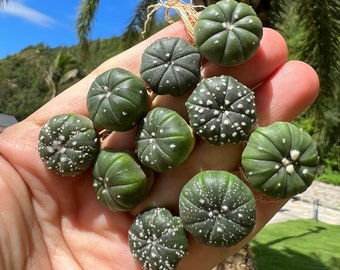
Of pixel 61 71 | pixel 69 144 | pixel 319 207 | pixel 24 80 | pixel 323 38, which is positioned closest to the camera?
pixel 69 144

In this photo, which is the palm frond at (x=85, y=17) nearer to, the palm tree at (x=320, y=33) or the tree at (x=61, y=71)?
the palm tree at (x=320, y=33)

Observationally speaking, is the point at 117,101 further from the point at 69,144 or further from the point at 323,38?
the point at 323,38

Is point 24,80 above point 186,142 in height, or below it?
below

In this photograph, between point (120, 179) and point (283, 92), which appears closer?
point (120, 179)

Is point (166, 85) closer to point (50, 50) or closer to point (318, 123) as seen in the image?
point (318, 123)

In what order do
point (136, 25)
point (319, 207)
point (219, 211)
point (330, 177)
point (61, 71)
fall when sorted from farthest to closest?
point (330, 177), point (61, 71), point (319, 207), point (136, 25), point (219, 211)

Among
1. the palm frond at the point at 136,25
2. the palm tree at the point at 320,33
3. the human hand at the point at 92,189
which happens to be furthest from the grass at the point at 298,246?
the human hand at the point at 92,189

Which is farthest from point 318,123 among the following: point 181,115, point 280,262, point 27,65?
point 27,65

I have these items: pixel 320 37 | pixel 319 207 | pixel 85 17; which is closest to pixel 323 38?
pixel 320 37

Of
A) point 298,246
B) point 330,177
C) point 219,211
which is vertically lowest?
point 330,177
